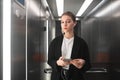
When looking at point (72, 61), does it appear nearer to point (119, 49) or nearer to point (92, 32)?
point (119, 49)

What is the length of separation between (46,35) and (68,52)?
133 inches

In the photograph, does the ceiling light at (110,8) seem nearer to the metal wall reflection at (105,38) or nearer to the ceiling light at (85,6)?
the metal wall reflection at (105,38)

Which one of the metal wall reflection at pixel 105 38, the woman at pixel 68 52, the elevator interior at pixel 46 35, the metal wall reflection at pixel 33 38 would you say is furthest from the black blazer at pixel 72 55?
the metal wall reflection at pixel 105 38

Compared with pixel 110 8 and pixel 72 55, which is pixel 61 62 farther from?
pixel 110 8

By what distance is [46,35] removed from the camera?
5.21 metres

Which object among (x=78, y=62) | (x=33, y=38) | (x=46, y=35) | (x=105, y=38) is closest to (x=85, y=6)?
(x=46, y=35)

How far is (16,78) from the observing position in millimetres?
1858

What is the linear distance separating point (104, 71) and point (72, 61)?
2.87 meters

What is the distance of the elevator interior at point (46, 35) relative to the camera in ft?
6.26

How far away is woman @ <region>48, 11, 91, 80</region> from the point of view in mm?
1841

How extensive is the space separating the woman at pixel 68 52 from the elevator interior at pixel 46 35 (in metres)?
0.31

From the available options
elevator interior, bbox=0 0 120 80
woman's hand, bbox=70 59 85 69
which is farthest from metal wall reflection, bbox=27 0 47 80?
woman's hand, bbox=70 59 85 69

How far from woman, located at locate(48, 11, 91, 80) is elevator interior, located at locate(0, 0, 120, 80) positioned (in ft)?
1.00

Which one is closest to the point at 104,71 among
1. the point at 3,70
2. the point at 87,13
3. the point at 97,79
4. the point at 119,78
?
the point at 97,79
